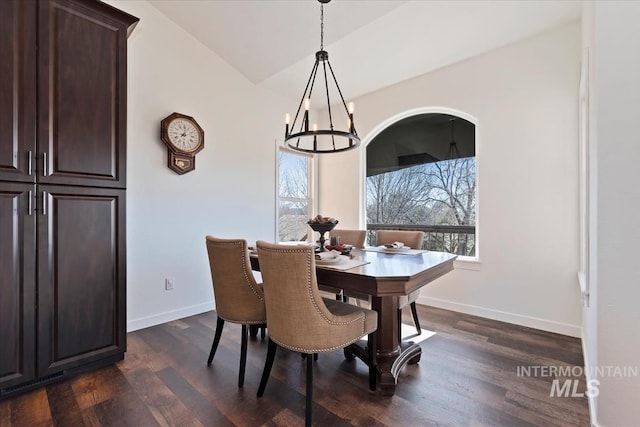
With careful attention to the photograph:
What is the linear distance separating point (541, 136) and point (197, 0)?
3.54 meters

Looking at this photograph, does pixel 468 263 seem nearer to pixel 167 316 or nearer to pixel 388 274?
pixel 388 274

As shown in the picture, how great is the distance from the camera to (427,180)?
148 inches

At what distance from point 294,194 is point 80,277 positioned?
2913 millimetres

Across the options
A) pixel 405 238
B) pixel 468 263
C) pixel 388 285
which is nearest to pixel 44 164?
pixel 388 285

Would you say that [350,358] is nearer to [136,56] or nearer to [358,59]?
[358,59]

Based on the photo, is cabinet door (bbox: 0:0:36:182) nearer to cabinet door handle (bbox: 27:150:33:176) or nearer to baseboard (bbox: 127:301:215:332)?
cabinet door handle (bbox: 27:150:33:176)

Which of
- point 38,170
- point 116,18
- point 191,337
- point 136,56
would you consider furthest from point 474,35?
point 191,337

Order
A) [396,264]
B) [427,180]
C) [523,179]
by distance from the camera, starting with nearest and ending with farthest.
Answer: [396,264] → [523,179] → [427,180]

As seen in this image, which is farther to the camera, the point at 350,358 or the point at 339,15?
the point at 339,15

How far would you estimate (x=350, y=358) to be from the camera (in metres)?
2.22

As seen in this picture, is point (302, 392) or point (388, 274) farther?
point (302, 392)

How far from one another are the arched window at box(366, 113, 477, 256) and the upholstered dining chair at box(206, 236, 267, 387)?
2508 mm

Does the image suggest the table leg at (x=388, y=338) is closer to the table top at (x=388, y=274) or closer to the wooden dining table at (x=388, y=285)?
the wooden dining table at (x=388, y=285)

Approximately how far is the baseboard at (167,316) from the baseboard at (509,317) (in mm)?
2592
